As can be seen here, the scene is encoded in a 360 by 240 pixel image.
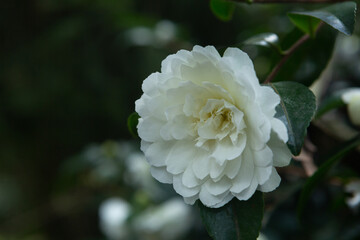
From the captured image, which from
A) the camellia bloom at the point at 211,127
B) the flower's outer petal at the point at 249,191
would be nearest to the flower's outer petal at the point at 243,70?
the camellia bloom at the point at 211,127

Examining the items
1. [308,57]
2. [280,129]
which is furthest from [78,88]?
[280,129]

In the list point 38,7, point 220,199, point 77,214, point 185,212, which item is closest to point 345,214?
point 185,212

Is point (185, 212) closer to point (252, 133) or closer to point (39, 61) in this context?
point (252, 133)

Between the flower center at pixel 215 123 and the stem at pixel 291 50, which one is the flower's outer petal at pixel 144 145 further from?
the stem at pixel 291 50

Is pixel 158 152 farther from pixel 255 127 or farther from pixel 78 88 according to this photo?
pixel 78 88

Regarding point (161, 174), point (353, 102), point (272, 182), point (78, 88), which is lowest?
point (353, 102)

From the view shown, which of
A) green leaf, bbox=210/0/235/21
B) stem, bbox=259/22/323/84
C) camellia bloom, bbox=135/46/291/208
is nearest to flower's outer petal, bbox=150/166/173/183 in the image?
camellia bloom, bbox=135/46/291/208
